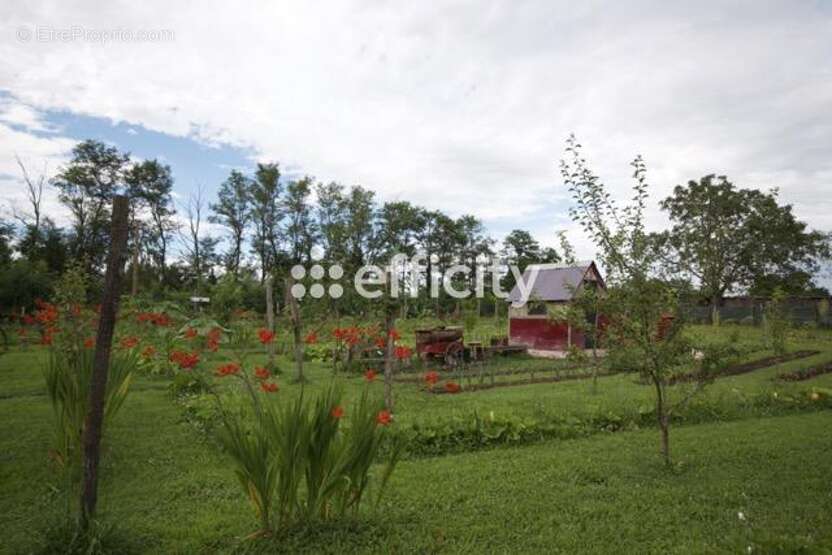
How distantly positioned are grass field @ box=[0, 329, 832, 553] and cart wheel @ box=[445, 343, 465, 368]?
326 inches

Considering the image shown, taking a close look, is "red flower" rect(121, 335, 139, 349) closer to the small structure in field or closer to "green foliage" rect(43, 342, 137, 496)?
"green foliage" rect(43, 342, 137, 496)

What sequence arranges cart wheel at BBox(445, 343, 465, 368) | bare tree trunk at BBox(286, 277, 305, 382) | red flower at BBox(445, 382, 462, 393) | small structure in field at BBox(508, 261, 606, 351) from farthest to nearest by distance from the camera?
small structure in field at BBox(508, 261, 606, 351), cart wheel at BBox(445, 343, 465, 368), bare tree trunk at BBox(286, 277, 305, 382), red flower at BBox(445, 382, 462, 393)

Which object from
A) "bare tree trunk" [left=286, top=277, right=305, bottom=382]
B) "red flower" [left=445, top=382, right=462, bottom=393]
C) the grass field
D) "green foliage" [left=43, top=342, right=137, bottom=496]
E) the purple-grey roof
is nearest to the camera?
the grass field

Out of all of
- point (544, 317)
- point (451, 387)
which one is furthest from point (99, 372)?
point (544, 317)

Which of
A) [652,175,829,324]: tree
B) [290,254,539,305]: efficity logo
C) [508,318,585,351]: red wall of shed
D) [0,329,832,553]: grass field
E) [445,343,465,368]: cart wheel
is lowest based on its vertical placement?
[0,329,832,553]: grass field

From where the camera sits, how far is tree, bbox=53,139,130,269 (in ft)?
127

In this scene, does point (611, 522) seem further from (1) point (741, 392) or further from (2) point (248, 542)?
(1) point (741, 392)

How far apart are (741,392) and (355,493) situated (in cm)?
892

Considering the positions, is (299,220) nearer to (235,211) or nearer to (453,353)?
(235,211)

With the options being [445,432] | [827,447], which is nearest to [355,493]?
[445,432]

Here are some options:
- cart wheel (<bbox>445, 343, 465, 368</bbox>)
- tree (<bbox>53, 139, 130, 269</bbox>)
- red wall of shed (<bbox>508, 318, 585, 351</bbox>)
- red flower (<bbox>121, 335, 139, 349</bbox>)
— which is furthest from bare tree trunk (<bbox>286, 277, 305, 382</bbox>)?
tree (<bbox>53, 139, 130, 269</bbox>)

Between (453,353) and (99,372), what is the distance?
13838 millimetres

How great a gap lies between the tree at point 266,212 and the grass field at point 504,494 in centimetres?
4378

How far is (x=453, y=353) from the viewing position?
54.9ft
